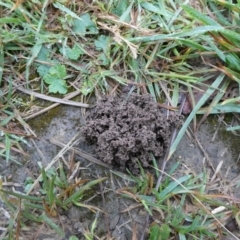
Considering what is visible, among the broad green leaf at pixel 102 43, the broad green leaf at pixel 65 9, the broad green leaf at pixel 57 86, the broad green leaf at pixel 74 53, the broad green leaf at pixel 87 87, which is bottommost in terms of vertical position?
the broad green leaf at pixel 57 86

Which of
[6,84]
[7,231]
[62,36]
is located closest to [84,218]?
[7,231]

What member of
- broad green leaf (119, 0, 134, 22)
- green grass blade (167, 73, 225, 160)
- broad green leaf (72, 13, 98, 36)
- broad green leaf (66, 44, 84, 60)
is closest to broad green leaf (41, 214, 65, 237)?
green grass blade (167, 73, 225, 160)

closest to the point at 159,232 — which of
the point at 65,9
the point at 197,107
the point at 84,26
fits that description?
the point at 197,107

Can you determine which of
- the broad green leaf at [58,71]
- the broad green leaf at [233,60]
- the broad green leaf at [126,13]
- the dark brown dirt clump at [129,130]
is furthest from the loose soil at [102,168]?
the broad green leaf at [126,13]

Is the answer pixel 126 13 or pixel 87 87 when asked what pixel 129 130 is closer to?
pixel 87 87

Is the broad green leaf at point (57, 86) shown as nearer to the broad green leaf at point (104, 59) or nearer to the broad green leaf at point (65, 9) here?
the broad green leaf at point (104, 59)

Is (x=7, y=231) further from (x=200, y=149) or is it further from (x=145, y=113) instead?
(x=200, y=149)

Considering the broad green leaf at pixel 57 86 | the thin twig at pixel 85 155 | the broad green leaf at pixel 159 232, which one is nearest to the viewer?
the broad green leaf at pixel 159 232
